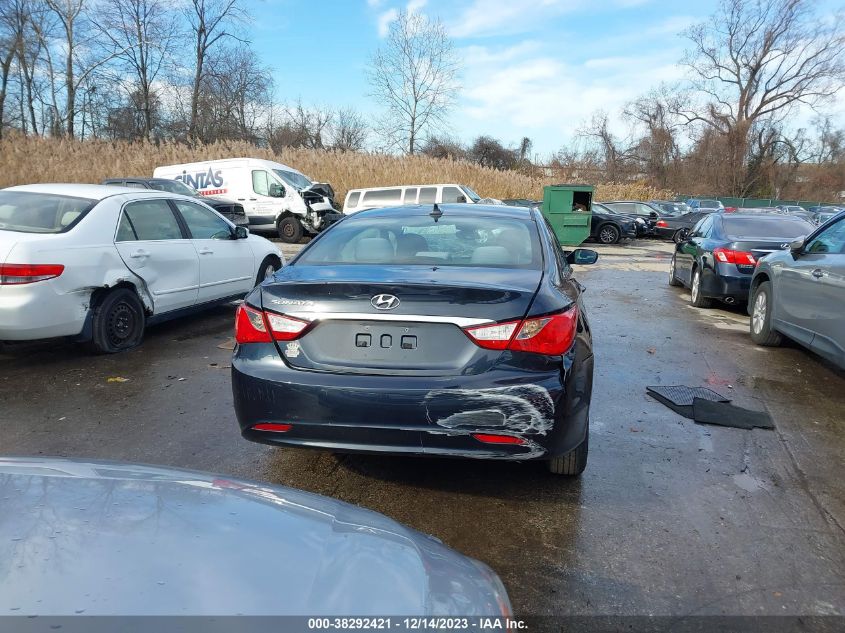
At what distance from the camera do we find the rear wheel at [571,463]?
3.25 meters

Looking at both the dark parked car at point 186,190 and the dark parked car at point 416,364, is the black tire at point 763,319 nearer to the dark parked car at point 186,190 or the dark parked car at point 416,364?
the dark parked car at point 416,364

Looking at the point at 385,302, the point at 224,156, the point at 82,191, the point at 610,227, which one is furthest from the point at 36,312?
the point at 224,156

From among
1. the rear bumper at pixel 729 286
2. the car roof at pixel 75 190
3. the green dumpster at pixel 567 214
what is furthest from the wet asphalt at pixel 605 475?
the green dumpster at pixel 567 214

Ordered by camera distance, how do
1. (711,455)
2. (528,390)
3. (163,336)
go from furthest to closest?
(163,336) → (711,455) → (528,390)

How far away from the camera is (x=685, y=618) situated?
2.25 m

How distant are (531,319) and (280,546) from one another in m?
1.70

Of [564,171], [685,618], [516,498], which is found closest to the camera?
[685,618]

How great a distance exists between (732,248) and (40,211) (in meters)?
8.12

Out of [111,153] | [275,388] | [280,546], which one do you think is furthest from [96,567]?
[111,153]

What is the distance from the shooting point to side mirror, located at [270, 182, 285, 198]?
18547 mm

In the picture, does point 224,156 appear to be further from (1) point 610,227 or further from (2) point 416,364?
(2) point 416,364

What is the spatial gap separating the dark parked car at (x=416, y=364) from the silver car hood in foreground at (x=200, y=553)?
3.43 ft

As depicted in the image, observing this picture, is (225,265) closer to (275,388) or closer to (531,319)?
(275,388)

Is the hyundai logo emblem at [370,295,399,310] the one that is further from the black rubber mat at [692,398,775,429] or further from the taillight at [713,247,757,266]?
the taillight at [713,247,757,266]
